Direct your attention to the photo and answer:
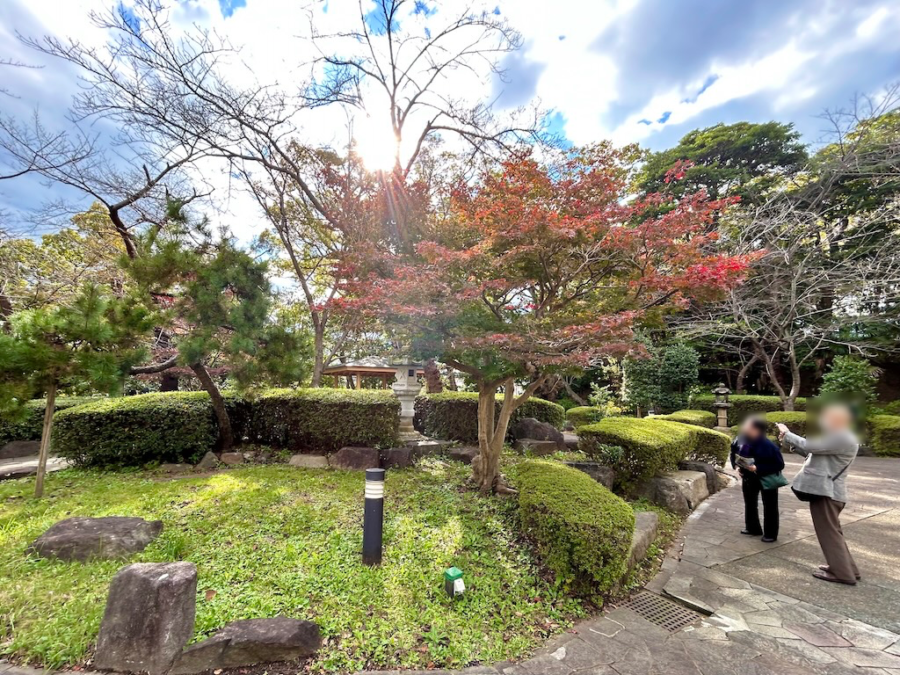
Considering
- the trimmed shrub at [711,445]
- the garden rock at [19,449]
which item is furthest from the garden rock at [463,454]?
the garden rock at [19,449]

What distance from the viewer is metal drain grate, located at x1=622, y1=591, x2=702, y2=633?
260 cm

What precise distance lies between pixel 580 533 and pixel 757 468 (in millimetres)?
2405

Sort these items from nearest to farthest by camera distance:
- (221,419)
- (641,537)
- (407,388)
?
(641,537) → (221,419) → (407,388)

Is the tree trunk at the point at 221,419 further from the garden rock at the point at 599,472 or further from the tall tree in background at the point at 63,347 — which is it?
the garden rock at the point at 599,472

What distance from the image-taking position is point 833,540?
310cm

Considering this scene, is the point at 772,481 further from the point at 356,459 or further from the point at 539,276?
the point at 356,459

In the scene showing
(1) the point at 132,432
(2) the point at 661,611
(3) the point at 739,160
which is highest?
(3) the point at 739,160

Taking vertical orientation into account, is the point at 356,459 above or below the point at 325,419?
below

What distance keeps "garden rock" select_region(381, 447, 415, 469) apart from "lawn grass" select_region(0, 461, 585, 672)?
132cm

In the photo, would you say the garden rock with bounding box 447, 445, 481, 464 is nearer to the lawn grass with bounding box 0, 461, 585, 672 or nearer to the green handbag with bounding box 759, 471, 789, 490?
the lawn grass with bounding box 0, 461, 585, 672

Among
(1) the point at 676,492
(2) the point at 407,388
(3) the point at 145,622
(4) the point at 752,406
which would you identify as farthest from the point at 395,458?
(4) the point at 752,406

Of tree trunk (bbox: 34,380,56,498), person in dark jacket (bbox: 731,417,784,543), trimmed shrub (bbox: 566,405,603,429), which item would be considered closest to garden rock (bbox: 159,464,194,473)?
tree trunk (bbox: 34,380,56,498)

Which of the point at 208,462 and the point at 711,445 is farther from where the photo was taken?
the point at 711,445

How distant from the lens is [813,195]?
1272cm
